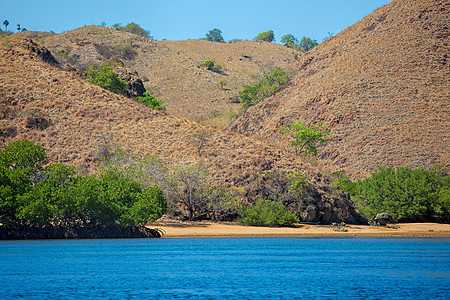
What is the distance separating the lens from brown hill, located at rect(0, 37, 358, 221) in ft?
216

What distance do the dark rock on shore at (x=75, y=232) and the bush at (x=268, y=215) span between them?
401 inches

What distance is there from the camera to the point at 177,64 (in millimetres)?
172250

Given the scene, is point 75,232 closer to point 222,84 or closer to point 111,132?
point 111,132

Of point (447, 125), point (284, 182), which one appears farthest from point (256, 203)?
point (447, 125)

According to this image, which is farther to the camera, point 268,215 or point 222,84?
point 222,84

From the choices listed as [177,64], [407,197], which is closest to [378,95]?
[407,197]

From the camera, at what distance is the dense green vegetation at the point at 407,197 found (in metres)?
70.6

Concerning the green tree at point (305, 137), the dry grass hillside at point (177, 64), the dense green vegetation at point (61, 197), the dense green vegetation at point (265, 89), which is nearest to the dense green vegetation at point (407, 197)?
the green tree at point (305, 137)

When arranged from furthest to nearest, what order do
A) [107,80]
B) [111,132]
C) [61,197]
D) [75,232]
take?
[107,80], [111,132], [75,232], [61,197]

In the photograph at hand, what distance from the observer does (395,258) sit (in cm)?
3603

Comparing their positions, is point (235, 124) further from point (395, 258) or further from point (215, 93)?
point (395, 258)

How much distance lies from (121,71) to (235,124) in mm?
29074

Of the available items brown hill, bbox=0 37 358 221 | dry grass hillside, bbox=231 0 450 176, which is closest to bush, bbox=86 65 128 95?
brown hill, bbox=0 37 358 221

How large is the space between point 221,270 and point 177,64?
5779 inches
